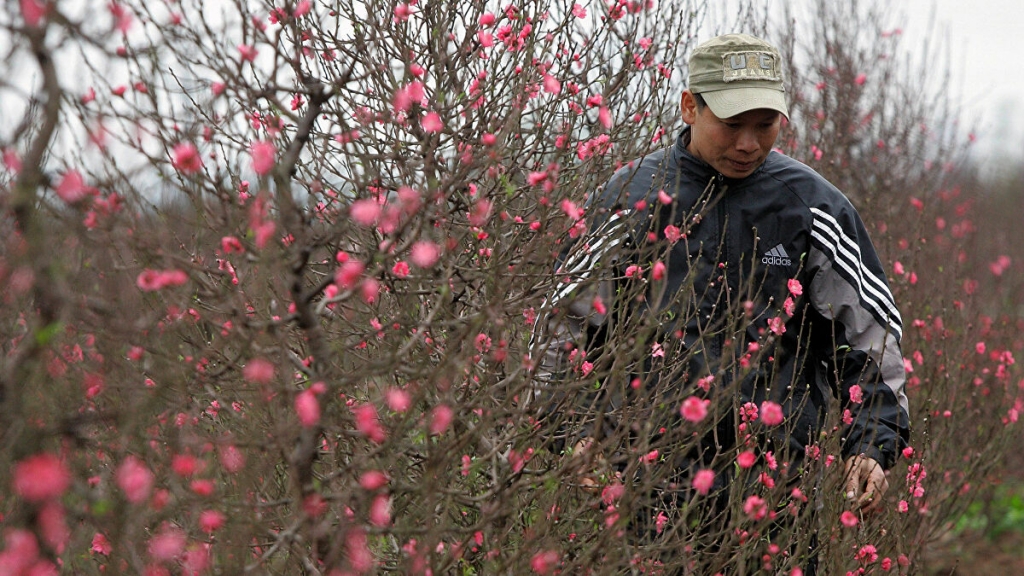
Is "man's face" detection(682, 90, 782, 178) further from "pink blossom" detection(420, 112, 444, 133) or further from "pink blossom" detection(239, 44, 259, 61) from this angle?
"pink blossom" detection(239, 44, 259, 61)

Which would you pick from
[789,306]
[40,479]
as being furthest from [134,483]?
[789,306]

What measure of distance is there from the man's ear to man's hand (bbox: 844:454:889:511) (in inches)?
45.0

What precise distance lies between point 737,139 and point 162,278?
6.41 feet

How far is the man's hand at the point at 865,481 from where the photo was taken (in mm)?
3002

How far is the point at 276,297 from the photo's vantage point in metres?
2.72

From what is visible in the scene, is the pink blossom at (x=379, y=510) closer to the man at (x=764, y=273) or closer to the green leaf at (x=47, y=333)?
the green leaf at (x=47, y=333)

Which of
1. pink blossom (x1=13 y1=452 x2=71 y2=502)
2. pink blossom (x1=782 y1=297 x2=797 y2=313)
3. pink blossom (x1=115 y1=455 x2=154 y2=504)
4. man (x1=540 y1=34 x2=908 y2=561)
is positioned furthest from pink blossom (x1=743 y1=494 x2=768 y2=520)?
pink blossom (x1=13 y1=452 x2=71 y2=502)

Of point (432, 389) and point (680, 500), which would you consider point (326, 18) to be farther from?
point (680, 500)

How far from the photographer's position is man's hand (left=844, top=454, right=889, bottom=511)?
9.85ft

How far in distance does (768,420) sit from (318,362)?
112 centimetres

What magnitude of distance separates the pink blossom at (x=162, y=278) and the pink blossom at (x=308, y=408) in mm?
300

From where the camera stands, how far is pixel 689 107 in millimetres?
3381

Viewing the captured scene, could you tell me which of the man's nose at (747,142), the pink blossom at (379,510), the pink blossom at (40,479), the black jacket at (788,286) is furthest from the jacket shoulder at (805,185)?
the pink blossom at (40,479)

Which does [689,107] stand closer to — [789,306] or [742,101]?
[742,101]
